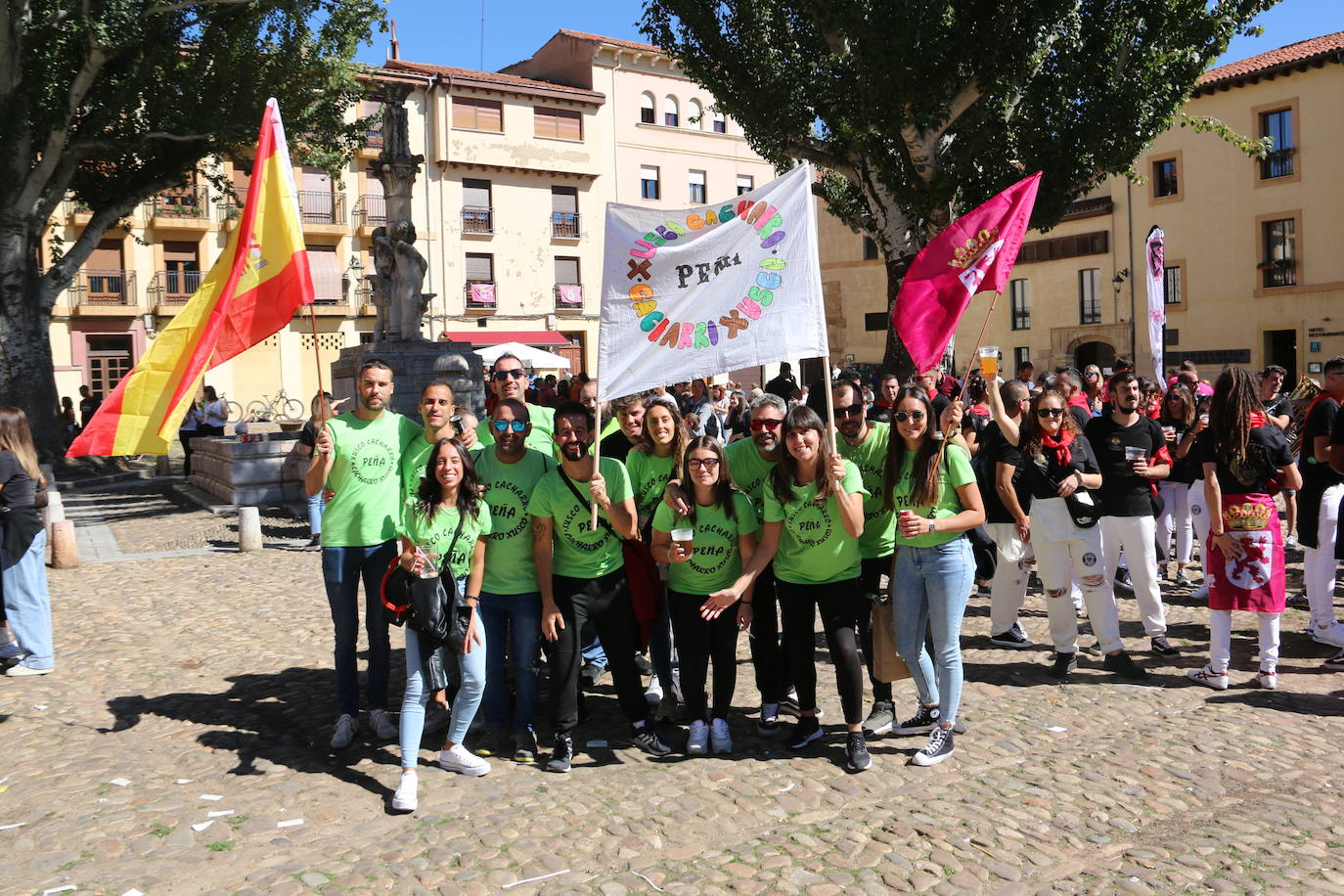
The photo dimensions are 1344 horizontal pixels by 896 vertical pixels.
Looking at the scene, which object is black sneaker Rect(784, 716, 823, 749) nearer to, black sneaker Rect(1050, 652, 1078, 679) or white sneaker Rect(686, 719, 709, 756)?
white sneaker Rect(686, 719, 709, 756)

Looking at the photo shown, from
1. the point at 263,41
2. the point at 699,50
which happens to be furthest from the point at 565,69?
the point at 699,50

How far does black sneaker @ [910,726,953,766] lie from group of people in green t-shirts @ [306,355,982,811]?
0.01 m

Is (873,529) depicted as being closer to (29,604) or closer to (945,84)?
(29,604)

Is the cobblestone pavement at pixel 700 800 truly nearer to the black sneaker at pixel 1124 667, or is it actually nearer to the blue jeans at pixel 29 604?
the black sneaker at pixel 1124 667

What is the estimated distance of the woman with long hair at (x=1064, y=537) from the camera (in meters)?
6.67

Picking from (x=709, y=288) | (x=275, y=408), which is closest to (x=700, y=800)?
(x=709, y=288)

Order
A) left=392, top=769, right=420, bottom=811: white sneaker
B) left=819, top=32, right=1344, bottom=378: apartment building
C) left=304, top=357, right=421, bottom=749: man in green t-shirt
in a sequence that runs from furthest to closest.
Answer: left=819, top=32, right=1344, bottom=378: apartment building, left=304, top=357, right=421, bottom=749: man in green t-shirt, left=392, top=769, right=420, bottom=811: white sneaker

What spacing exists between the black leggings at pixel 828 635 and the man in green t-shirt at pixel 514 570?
124cm

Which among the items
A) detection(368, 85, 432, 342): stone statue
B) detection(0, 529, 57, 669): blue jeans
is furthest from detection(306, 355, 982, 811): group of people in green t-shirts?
detection(368, 85, 432, 342): stone statue

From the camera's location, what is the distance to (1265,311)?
3503 centimetres

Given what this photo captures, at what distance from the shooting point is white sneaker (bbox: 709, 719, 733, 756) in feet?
17.6

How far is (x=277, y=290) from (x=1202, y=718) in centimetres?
528

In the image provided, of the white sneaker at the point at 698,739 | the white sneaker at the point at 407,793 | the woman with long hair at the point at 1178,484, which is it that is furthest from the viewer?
the woman with long hair at the point at 1178,484

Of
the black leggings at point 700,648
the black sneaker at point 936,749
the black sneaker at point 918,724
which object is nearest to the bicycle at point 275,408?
the black leggings at point 700,648
